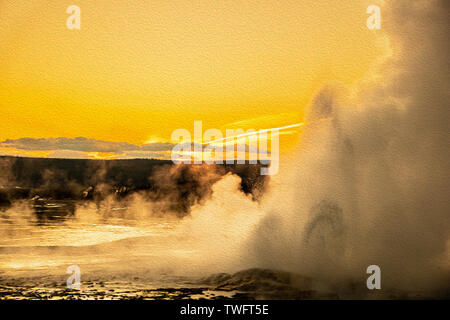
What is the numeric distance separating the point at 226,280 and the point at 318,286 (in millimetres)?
4023

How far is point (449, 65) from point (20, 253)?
→ 2772 centimetres

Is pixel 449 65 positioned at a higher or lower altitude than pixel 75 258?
higher

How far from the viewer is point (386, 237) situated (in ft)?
89.5

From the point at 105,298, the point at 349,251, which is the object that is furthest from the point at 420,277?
the point at 105,298

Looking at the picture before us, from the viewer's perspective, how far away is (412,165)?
29.8 metres

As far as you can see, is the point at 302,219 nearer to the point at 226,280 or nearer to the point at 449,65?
the point at 226,280

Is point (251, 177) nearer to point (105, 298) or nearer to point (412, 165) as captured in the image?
point (412, 165)

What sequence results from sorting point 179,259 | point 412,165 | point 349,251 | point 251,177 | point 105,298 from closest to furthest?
Result: point 105,298 → point 349,251 → point 179,259 → point 412,165 → point 251,177

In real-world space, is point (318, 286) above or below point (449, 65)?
below

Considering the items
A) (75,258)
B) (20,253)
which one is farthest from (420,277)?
(20,253)
